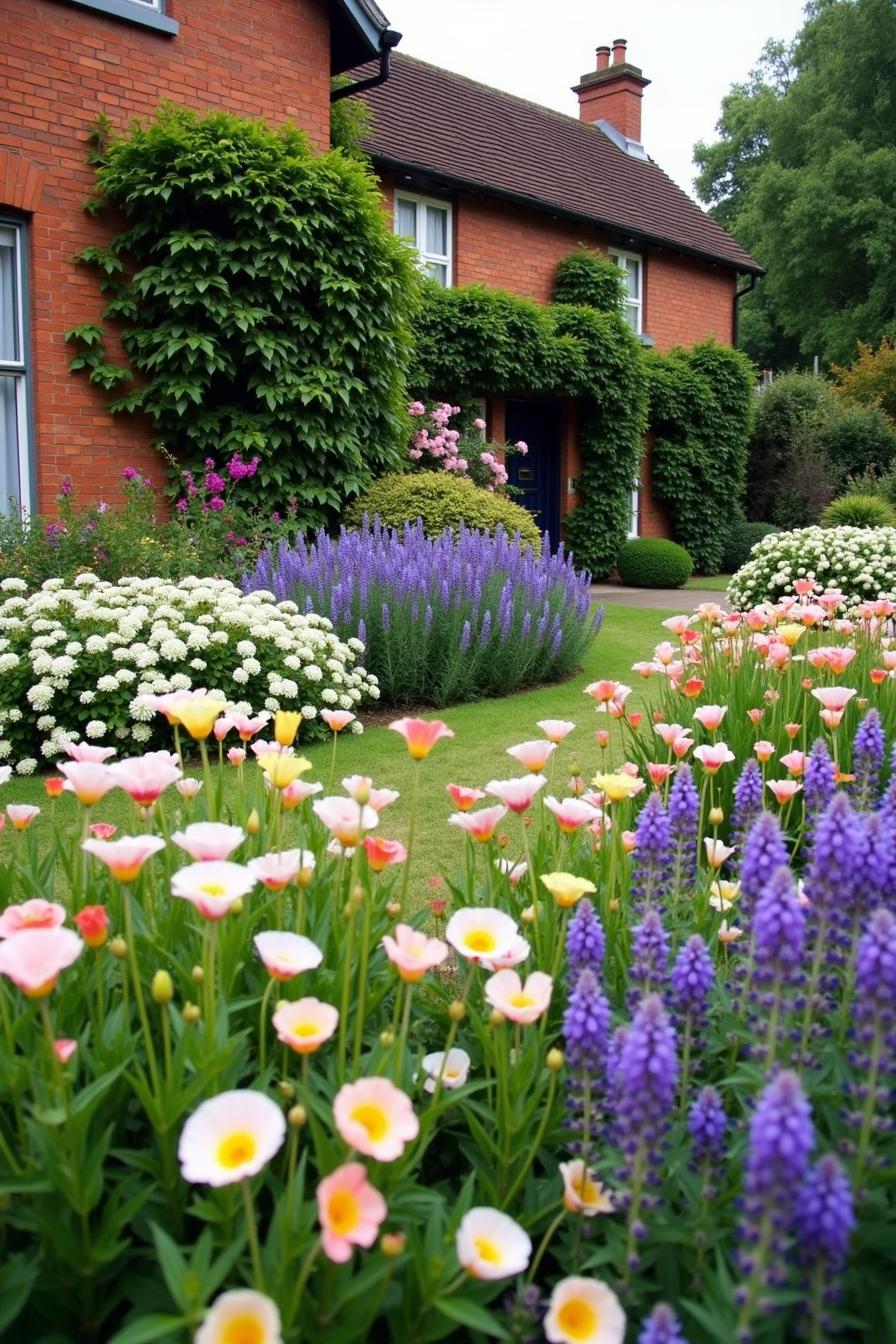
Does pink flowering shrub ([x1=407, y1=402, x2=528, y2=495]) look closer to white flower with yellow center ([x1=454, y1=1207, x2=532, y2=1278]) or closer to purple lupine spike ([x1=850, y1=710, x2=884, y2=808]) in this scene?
purple lupine spike ([x1=850, y1=710, x2=884, y2=808])

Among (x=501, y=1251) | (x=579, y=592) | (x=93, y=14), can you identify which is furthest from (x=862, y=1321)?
(x=93, y=14)

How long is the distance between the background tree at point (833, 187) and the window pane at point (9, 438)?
33.0m

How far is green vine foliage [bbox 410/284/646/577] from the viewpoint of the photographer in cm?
1368

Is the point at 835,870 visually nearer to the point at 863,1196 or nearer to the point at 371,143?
the point at 863,1196

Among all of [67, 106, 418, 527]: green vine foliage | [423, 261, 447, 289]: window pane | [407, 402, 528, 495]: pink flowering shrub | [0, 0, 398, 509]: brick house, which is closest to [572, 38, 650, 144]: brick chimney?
[423, 261, 447, 289]: window pane

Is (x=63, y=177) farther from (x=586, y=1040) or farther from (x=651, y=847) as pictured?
(x=586, y=1040)

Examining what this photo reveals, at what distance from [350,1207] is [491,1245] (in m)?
0.18

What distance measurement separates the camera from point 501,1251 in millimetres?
1090

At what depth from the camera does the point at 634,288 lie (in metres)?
18.9

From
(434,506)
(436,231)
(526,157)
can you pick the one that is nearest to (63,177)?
(434,506)

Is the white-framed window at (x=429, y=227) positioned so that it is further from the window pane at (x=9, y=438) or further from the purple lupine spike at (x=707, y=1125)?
the purple lupine spike at (x=707, y=1125)

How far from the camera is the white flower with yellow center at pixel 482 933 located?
1.38 m

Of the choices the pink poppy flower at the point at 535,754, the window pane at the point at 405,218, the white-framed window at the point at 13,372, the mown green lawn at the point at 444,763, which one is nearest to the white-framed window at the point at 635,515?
the window pane at the point at 405,218

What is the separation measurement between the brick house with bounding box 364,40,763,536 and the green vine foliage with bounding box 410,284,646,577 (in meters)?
0.46
